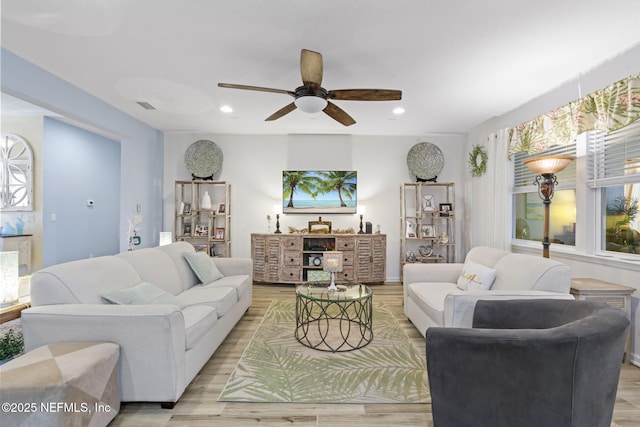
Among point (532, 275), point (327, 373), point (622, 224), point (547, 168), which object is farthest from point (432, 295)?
point (622, 224)

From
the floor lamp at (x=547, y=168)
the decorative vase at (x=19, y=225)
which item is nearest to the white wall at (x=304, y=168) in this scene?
the decorative vase at (x=19, y=225)

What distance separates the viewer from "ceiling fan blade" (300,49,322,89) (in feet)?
6.86

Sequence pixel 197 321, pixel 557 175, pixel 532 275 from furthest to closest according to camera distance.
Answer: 1. pixel 557 175
2. pixel 532 275
3. pixel 197 321

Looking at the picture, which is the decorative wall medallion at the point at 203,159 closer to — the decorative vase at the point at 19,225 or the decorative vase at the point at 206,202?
the decorative vase at the point at 206,202

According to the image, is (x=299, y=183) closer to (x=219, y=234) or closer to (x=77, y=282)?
(x=219, y=234)

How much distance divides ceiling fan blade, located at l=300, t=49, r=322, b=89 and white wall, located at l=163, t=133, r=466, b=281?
9.44 ft

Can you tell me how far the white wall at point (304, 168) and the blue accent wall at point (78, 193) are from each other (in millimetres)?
1514

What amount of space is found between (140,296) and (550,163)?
3720 millimetres

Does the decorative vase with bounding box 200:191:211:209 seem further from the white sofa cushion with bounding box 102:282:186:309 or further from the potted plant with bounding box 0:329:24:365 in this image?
the potted plant with bounding box 0:329:24:365

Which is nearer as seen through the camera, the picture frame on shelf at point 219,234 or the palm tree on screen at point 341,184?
the picture frame on shelf at point 219,234

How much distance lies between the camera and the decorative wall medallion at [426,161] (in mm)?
5102

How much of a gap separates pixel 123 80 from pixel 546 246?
4.73m

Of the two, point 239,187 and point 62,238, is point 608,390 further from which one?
point 62,238

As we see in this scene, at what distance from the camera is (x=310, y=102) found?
2488 millimetres
